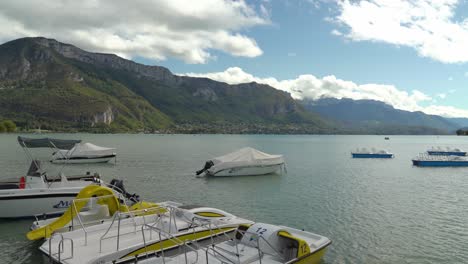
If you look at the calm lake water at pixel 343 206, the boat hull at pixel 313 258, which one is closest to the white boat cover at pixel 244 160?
the calm lake water at pixel 343 206

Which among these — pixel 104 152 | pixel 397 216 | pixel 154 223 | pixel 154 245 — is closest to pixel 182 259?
pixel 154 245

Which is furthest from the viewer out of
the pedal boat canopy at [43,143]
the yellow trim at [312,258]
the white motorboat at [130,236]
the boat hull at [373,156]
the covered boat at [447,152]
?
the covered boat at [447,152]

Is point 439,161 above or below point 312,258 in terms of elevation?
above

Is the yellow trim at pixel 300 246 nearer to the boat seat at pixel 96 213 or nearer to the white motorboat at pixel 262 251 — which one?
the white motorboat at pixel 262 251

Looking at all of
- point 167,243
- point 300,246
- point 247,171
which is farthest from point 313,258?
point 247,171

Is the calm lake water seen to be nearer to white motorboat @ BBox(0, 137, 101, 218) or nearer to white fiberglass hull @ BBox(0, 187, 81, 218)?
white fiberglass hull @ BBox(0, 187, 81, 218)

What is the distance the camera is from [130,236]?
1691 cm

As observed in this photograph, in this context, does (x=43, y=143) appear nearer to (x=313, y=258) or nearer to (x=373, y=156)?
(x=313, y=258)

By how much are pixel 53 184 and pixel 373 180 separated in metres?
41.2

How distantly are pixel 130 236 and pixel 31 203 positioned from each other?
1119cm

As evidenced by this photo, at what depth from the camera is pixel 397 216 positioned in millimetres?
27703

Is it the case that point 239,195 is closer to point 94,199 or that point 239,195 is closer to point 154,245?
point 94,199

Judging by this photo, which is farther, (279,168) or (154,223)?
(279,168)

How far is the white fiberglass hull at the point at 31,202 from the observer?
23.2m
